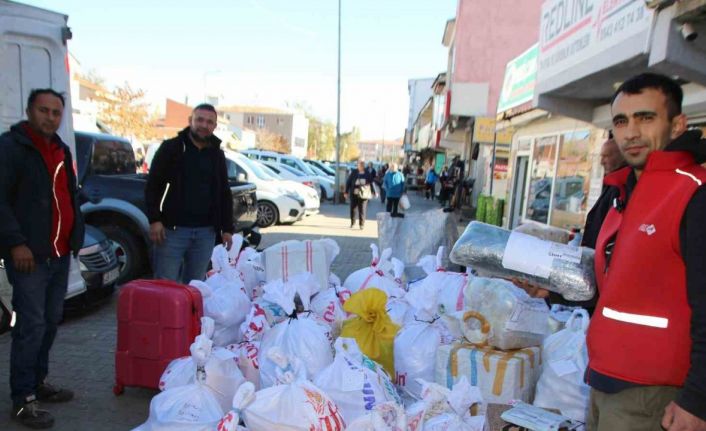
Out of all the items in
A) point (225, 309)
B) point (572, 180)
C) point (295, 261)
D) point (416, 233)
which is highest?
point (572, 180)

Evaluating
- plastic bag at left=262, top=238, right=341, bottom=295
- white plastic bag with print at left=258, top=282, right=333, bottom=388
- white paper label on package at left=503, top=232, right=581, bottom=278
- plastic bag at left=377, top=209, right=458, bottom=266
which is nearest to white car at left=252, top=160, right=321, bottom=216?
plastic bag at left=377, top=209, right=458, bottom=266

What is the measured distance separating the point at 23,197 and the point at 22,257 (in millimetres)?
354

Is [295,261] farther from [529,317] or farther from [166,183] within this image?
[529,317]

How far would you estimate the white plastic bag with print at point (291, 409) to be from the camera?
92.4 inches

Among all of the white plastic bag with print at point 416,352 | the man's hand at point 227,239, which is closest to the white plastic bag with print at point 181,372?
the white plastic bag with print at point 416,352

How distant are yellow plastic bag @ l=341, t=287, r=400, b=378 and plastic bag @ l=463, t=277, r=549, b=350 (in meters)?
0.58

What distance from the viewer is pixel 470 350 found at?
294cm

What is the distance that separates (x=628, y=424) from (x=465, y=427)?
105cm

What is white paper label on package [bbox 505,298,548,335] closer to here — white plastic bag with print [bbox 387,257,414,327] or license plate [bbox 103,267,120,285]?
white plastic bag with print [bbox 387,257,414,327]

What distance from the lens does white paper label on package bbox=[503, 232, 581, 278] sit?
2264mm

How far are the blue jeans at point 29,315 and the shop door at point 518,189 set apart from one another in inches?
415

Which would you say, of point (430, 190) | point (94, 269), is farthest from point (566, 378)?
point (430, 190)

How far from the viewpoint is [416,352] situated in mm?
3309

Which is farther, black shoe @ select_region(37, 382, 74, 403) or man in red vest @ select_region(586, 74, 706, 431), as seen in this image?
black shoe @ select_region(37, 382, 74, 403)
